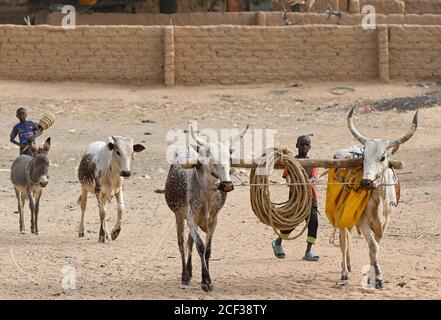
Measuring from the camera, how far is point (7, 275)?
14.3m

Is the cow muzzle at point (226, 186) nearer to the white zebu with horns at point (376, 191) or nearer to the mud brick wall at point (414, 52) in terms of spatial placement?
the white zebu with horns at point (376, 191)

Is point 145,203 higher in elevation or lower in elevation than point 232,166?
lower

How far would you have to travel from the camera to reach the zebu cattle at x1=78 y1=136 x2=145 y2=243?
1625 centimetres

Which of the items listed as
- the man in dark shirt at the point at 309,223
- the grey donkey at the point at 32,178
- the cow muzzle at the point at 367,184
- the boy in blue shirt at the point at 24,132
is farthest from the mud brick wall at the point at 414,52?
the cow muzzle at the point at 367,184

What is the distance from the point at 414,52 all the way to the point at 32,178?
1475 centimetres

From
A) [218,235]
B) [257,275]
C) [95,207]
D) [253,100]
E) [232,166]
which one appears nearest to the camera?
A: [232,166]

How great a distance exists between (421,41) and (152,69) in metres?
6.45

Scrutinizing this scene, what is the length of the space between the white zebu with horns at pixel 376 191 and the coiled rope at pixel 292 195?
562 mm

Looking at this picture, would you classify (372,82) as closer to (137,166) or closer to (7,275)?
(137,166)

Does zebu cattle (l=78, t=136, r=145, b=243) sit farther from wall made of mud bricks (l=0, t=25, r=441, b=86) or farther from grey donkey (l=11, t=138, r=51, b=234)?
wall made of mud bricks (l=0, t=25, r=441, b=86)

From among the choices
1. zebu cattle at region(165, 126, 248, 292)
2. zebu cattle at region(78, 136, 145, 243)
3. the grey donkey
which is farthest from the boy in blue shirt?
zebu cattle at region(165, 126, 248, 292)

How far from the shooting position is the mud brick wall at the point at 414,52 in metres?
30.1

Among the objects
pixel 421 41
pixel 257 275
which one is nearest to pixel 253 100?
pixel 421 41

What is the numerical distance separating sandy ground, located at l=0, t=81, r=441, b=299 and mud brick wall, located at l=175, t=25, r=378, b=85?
50cm
